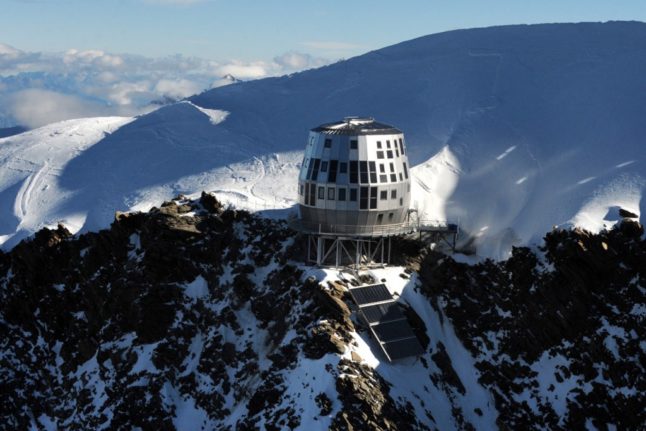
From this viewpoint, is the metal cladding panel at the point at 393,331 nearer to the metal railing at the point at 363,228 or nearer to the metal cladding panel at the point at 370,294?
the metal cladding panel at the point at 370,294

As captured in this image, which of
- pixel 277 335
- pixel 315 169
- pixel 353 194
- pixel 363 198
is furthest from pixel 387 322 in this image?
pixel 315 169

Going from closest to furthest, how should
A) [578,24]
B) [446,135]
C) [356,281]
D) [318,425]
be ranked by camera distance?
[318,425] < [356,281] < [446,135] < [578,24]

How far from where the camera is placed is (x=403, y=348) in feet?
241

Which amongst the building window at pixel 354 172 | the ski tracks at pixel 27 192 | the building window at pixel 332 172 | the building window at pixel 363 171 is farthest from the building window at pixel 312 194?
the ski tracks at pixel 27 192

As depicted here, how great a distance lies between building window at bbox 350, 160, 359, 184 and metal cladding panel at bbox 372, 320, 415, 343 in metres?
11.5

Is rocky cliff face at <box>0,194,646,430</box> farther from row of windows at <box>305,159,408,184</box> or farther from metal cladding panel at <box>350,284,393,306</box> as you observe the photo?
row of windows at <box>305,159,408,184</box>

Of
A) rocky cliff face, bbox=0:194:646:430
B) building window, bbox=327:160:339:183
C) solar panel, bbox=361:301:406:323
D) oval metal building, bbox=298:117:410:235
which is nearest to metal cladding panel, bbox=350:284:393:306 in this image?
solar panel, bbox=361:301:406:323

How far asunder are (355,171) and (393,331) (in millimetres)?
12871

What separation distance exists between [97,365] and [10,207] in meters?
30.4

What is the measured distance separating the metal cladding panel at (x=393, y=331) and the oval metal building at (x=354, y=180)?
826cm

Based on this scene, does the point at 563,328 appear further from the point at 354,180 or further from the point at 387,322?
the point at 354,180

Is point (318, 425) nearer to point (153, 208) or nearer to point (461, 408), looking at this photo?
point (461, 408)

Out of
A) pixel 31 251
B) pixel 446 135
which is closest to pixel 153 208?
pixel 31 251

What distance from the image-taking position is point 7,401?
8194 cm
